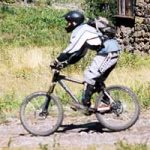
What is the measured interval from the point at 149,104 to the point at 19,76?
4.25 m

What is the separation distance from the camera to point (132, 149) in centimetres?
741

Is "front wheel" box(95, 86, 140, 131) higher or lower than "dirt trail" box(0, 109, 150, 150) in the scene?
higher

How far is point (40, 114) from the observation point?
907cm

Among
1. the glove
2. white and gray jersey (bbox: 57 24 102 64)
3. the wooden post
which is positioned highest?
white and gray jersey (bbox: 57 24 102 64)

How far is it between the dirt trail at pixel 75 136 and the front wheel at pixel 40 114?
0.43ft

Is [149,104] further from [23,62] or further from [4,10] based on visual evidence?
[4,10]

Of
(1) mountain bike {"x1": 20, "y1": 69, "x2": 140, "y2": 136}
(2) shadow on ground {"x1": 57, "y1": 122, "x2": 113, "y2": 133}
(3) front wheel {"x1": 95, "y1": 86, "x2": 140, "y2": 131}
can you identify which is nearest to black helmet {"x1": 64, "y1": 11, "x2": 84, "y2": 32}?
(1) mountain bike {"x1": 20, "y1": 69, "x2": 140, "y2": 136}

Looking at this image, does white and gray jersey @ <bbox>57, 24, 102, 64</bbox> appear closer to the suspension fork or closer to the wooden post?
the suspension fork

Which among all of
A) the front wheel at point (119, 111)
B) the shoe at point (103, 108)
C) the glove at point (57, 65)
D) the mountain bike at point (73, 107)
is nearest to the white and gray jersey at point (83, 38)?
the glove at point (57, 65)

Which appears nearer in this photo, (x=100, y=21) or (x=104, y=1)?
(x=100, y=21)

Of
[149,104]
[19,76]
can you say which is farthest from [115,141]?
[19,76]

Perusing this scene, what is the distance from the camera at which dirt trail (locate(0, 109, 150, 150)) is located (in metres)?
8.28

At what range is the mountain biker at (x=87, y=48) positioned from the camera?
8688 mm

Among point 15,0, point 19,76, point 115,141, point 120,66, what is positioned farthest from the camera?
point 15,0
